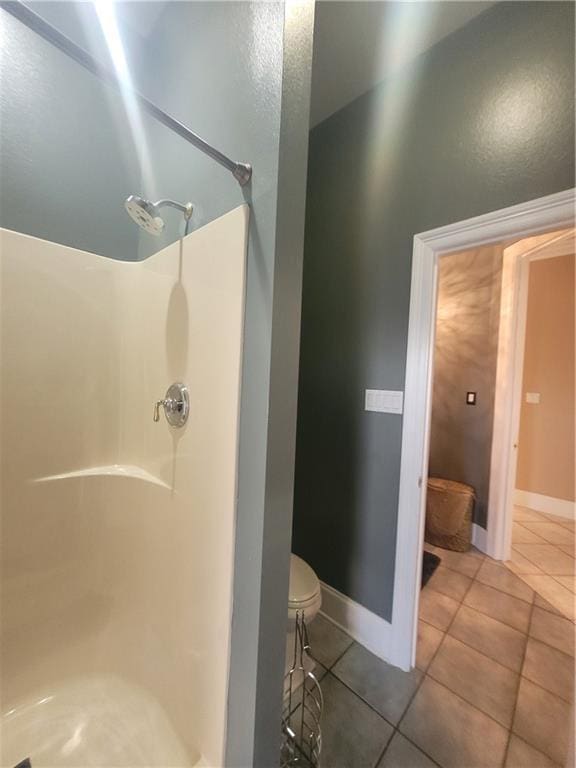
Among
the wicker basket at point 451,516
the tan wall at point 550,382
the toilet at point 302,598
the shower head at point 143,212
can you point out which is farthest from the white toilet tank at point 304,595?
the tan wall at point 550,382

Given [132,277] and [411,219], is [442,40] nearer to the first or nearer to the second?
[411,219]

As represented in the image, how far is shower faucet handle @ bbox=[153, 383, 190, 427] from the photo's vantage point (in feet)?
2.96

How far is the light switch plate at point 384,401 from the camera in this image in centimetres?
144

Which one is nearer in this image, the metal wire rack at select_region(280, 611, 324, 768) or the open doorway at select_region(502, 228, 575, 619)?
the metal wire rack at select_region(280, 611, 324, 768)

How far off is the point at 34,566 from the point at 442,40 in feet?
8.96

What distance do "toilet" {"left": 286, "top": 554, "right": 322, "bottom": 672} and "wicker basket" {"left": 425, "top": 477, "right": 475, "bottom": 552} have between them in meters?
1.58

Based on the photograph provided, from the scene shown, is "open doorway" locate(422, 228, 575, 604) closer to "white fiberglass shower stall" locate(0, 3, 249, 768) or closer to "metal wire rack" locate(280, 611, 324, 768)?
"metal wire rack" locate(280, 611, 324, 768)

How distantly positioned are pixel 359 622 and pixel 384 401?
1159 mm

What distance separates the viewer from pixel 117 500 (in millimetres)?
1181

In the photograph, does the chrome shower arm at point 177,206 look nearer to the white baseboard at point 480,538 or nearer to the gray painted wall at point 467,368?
the gray painted wall at point 467,368

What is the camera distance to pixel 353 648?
4.94 feet

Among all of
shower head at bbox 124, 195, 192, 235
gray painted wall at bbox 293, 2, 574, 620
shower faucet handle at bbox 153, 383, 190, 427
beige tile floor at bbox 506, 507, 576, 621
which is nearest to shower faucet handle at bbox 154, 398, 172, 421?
shower faucet handle at bbox 153, 383, 190, 427

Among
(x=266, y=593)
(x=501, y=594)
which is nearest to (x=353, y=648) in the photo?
(x=501, y=594)

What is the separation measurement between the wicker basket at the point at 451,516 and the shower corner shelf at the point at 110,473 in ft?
7.60
